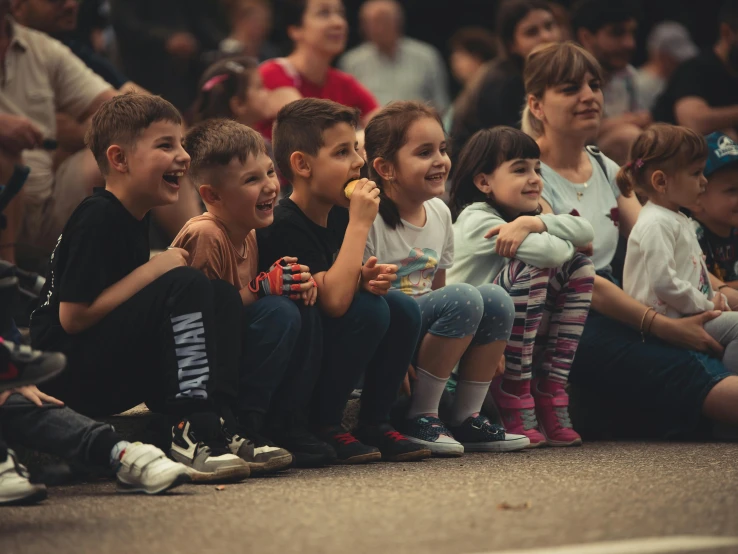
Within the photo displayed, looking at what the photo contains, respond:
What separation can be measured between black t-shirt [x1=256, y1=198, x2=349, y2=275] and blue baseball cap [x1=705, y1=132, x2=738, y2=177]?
160 cm

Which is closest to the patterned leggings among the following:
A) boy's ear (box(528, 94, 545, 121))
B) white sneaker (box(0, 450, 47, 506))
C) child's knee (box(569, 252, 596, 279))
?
child's knee (box(569, 252, 596, 279))

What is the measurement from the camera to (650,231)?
388cm

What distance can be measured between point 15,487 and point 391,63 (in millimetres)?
5858

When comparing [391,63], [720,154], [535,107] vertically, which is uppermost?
[391,63]

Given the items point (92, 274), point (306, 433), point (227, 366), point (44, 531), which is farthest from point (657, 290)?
point (44, 531)

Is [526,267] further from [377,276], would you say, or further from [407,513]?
[407,513]

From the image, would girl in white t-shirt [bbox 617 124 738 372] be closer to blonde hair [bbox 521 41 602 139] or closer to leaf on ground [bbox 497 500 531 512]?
blonde hair [bbox 521 41 602 139]

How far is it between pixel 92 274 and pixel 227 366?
0.41 metres

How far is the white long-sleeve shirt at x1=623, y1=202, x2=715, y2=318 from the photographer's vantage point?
3861 mm

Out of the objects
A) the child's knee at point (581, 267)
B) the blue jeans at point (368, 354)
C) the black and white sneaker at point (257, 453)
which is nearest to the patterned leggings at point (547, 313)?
the child's knee at point (581, 267)

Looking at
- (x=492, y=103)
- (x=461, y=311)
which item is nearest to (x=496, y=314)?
(x=461, y=311)

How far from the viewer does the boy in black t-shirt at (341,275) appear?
320cm

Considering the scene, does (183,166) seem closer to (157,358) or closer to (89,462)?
(157,358)

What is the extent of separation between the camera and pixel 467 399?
11.7 ft
